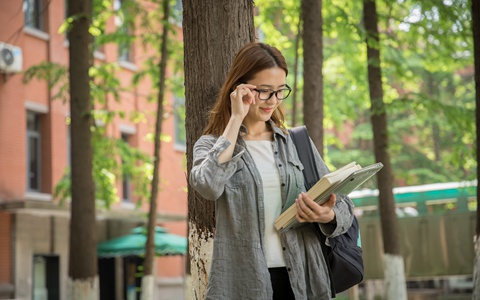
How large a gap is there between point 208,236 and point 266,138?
812 mm

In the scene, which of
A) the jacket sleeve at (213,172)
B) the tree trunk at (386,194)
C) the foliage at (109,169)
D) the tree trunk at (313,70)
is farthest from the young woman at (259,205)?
the foliage at (109,169)

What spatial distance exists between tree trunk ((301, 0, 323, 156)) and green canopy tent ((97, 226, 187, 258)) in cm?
1006

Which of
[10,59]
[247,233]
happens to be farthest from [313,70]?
[10,59]

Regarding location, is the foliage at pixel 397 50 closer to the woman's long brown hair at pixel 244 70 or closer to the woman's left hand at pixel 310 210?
the woman's long brown hair at pixel 244 70

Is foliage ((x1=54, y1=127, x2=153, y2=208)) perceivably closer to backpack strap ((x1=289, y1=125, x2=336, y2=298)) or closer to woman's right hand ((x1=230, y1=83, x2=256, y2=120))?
backpack strap ((x1=289, y1=125, x2=336, y2=298))

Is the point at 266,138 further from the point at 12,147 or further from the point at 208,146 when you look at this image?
the point at 12,147

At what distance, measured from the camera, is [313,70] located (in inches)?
491

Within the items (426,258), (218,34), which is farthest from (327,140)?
(218,34)

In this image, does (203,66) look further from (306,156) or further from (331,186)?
(331,186)

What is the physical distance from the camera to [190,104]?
16.4 feet

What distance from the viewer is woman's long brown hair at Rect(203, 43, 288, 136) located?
4.04 meters

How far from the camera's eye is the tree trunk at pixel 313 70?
12.2 metres

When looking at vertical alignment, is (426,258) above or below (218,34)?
below

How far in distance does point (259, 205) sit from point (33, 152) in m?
19.9
